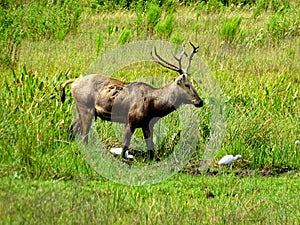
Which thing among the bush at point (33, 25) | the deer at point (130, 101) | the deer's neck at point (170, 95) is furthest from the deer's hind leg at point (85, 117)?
the bush at point (33, 25)

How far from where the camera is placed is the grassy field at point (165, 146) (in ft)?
18.1

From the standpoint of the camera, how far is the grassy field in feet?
18.1

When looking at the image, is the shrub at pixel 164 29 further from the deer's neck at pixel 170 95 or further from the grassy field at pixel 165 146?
the deer's neck at pixel 170 95

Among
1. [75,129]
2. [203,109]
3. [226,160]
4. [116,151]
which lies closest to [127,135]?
[116,151]

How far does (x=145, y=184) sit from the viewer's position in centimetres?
684

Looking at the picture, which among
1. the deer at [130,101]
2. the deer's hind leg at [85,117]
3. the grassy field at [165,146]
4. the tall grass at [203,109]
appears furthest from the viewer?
the deer's hind leg at [85,117]

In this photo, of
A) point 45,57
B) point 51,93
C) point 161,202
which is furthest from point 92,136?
point 45,57

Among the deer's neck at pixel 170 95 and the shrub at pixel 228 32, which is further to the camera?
the shrub at pixel 228 32

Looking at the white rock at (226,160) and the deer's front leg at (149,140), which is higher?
the deer's front leg at (149,140)

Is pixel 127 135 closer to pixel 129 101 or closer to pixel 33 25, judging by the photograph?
pixel 129 101

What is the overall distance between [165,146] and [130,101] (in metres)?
0.81

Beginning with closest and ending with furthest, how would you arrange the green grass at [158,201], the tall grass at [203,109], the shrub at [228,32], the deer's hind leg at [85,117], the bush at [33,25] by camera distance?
the green grass at [158,201] < the tall grass at [203,109] < the deer's hind leg at [85,117] < the bush at [33,25] < the shrub at [228,32]

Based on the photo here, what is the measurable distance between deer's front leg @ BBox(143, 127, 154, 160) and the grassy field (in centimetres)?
20

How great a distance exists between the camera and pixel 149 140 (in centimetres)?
751
